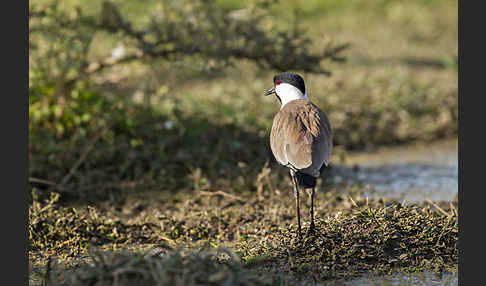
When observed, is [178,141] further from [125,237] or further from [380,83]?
[380,83]

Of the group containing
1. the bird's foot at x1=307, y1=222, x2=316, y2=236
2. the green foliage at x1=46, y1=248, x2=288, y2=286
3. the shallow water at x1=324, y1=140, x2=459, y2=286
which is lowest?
the green foliage at x1=46, y1=248, x2=288, y2=286

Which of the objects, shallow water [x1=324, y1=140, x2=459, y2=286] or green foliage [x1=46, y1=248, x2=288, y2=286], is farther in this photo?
shallow water [x1=324, y1=140, x2=459, y2=286]

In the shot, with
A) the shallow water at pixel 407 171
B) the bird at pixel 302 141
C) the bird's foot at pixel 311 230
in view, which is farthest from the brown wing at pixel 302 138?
the shallow water at pixel 407 171

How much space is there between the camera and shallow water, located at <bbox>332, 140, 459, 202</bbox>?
6.17 m

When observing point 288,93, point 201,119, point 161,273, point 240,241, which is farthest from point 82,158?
point 161,273

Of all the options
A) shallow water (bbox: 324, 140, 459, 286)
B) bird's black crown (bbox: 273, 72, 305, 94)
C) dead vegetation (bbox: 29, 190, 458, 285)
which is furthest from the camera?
shallow water (bbox: 324, 140, 459, 286)

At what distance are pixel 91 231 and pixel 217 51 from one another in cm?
249

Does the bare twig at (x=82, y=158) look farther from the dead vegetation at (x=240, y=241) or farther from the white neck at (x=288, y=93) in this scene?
the white neck at (x=288, y=93)

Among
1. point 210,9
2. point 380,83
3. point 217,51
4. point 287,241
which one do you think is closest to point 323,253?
point 287,241

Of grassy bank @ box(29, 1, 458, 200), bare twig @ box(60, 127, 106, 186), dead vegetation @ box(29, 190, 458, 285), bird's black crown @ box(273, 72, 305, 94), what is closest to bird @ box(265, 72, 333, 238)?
bird's black crown @ box(273, 72, 305, 94)

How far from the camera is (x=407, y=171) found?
686 centimetres

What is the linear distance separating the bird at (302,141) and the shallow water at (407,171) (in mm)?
1956

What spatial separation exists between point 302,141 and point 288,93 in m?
0.57

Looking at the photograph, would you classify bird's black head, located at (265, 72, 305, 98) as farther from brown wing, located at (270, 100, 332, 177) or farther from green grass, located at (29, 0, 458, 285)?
green grass, located at (29, 0, 458, 285)
